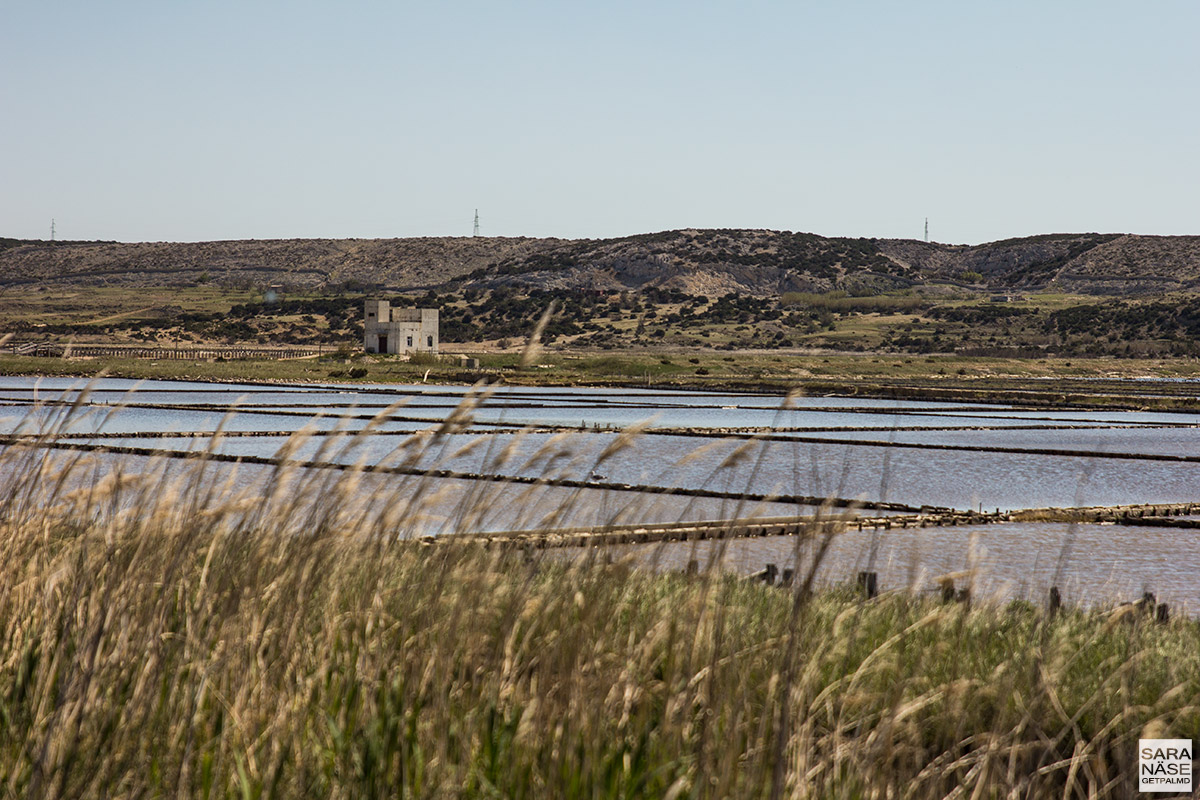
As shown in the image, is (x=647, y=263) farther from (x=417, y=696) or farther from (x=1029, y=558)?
(x=417, y=696)

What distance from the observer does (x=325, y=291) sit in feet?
472

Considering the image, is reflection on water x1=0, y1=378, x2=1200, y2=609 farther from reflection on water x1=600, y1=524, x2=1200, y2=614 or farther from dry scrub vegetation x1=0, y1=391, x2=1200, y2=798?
dry scrub vegetation x1=0, y1=391, x2=1200, y2=798

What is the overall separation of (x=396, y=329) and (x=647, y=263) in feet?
240

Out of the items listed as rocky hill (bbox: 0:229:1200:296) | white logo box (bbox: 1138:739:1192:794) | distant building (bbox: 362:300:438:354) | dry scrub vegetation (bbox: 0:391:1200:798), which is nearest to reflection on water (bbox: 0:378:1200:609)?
dry scrub vegetation (bbox: 0:391:1200:798)

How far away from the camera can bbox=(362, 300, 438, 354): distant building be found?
3059 inches

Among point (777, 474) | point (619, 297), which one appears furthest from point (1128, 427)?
point (619, 297)

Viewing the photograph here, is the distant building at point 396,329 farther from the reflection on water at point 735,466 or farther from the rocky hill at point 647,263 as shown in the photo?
the rocky hill at point 647,263

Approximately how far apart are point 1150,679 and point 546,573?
13.4 ft

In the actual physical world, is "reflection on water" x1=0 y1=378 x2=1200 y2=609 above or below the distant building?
below

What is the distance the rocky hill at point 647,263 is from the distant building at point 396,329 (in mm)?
60354

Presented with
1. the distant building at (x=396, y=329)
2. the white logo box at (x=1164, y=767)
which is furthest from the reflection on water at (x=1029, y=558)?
the distant building at (x=396, y=329)

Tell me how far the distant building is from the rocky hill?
60.4 metres

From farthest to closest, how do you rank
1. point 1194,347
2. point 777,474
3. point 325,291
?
1. point 325,291
2. point 1194,347
3. point 777,474

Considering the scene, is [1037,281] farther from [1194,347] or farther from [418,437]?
[418,437]
